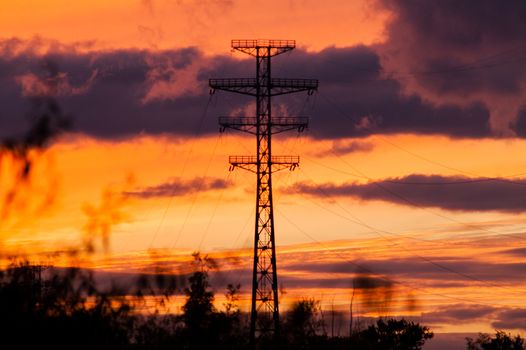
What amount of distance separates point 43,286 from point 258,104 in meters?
32.3

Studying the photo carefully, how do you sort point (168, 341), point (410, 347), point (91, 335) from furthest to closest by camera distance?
1. point (410, 347)
2. point (168, 341)
3. point (91, 335)

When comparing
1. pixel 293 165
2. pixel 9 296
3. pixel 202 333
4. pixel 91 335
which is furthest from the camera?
pixel 202 333

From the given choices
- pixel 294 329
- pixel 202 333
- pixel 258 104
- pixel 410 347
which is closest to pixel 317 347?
pixel 294 329

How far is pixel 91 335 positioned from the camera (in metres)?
74.6

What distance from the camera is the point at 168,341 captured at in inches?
3649

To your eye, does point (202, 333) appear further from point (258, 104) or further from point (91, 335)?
point (91, 335)

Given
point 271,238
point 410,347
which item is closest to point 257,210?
point 271,238

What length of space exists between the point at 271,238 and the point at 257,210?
2497 mm

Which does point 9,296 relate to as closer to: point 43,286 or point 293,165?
point 43,286

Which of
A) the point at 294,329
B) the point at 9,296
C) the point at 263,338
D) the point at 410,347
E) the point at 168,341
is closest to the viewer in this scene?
the point at 9,296

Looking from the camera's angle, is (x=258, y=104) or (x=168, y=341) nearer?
(x=168, y=341)

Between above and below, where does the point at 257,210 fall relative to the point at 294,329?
above

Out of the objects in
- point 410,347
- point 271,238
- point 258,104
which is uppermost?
point 258,104

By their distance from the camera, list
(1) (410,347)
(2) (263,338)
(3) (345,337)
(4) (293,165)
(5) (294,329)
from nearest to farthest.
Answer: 1. (4) (293,165)
2. (2) (263,338)
3. (5) (294,329)
4. (3) (345,337)
5. (1) (410,347)
